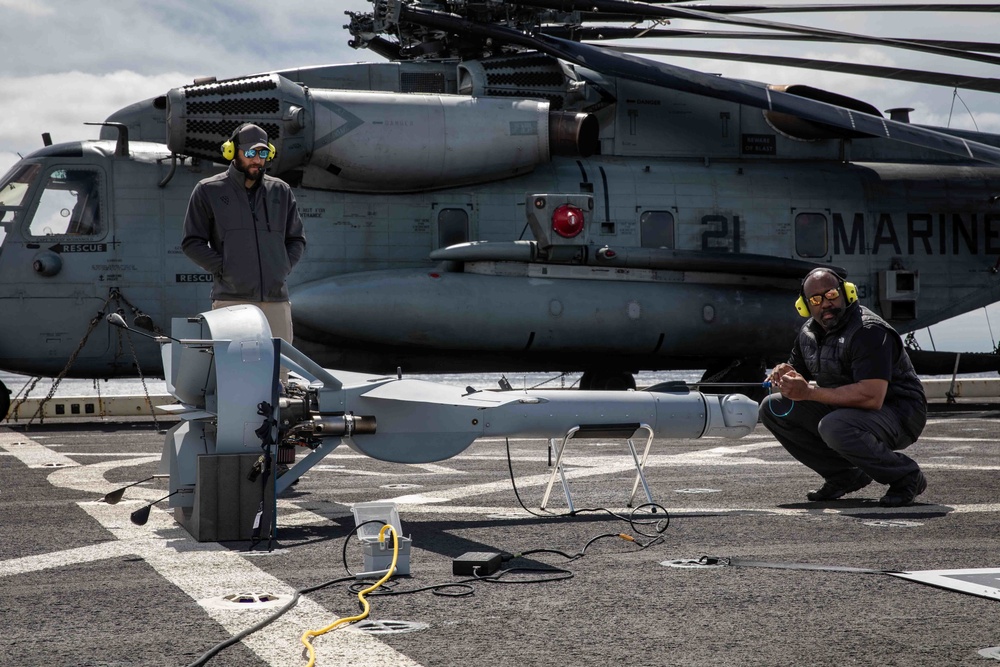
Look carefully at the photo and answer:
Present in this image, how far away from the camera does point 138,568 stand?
190 inches

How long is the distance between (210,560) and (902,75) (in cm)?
1199

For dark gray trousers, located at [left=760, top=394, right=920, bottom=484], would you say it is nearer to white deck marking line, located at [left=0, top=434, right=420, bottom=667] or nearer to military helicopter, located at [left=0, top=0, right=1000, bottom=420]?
white deck marking line, located at [left=0, top=434, right=420, bottom=667]

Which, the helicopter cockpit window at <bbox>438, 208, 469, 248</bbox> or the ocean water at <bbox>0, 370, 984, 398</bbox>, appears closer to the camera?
the helicopter cockpit window at <bbox>438, 208, 469, 248</bbox>

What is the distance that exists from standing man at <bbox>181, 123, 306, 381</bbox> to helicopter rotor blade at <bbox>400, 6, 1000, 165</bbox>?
675cm

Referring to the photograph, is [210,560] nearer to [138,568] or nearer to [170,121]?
[138,568]

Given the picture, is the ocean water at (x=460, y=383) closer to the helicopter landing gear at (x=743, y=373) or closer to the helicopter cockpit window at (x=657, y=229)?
the helicopter landing gear at (x=743, y=373)

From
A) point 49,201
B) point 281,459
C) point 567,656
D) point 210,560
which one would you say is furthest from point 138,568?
point 49,201

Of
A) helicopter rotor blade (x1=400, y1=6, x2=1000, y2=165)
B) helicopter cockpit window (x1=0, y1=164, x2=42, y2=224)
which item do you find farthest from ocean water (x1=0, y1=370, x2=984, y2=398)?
helicopter rotor blade (x1=400, y1=6, x2=1000, y2=165)

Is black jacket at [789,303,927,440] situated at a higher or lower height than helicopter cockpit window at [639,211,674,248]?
lower

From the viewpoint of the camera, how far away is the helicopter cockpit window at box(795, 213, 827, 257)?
1551cm

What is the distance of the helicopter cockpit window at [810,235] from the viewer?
15508mm

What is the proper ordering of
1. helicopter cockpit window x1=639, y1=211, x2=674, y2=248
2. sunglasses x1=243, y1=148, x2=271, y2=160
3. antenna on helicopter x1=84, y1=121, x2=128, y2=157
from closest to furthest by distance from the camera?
sunglasses x1=243, y1=148, x2=271, y2=160
antenna on helicopter x1=84, y1=121, x2=128, y2=157
helicopter cockpit window x1=639, y1=211, x2=674, y2=248

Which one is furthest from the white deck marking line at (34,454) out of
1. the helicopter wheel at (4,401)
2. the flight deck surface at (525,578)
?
the helicopter wheel at (4,401)

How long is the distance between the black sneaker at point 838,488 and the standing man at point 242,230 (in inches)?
144
